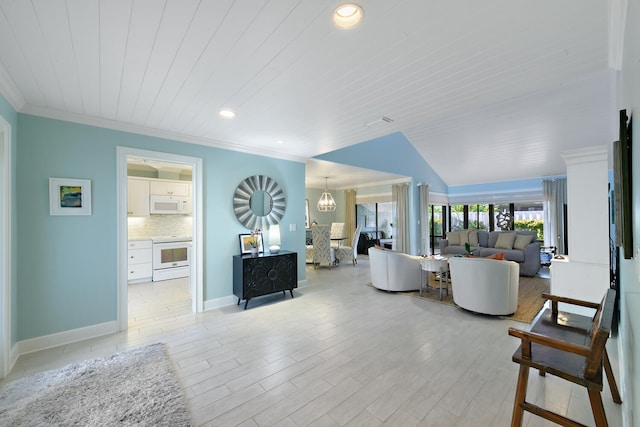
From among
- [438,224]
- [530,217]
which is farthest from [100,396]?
[530,217]

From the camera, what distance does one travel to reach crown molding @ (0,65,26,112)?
2.04m

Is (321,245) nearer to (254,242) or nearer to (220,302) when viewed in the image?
(254,242)

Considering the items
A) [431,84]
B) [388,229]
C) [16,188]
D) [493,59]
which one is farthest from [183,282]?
[388,229]

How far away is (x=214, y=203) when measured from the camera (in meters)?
3.86

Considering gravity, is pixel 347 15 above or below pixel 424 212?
above

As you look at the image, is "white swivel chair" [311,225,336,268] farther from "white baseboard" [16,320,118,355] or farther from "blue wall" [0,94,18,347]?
"blue wall" [0,94,18,347]

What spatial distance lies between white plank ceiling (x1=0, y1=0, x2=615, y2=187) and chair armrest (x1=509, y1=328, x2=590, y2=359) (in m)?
1.78

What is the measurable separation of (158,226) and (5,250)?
3866 mm

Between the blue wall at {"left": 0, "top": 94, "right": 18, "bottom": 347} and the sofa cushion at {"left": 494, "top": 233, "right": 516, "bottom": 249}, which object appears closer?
the blue wall at {"left": 0, "top": 94, "right": 18, "bottom": 347}

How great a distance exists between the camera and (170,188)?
5836 millimetres

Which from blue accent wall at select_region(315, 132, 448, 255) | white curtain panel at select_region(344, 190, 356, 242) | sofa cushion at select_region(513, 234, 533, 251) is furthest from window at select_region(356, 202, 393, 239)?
sofa cushion at select_region(513, 234, 533, 251)

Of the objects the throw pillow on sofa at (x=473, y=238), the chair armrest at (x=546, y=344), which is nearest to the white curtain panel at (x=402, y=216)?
the throw pillow on sofa at (x=473, y=238)

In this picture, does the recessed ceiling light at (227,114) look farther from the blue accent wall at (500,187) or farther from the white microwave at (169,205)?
the blue accent wall at (500,187)

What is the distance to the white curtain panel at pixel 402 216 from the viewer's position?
25.7ft
